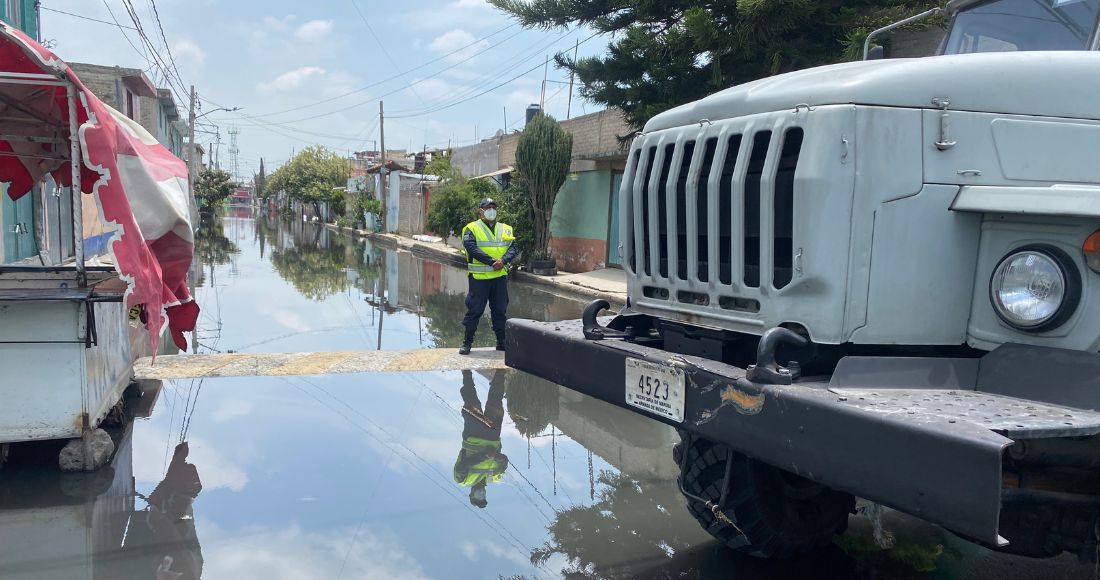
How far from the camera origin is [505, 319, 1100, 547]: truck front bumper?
201 cm

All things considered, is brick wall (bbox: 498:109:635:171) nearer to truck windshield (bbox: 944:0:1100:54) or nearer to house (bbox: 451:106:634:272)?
house (bbox: 451:106:634:272)

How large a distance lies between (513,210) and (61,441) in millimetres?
15366

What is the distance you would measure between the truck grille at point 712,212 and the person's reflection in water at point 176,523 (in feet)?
8.07

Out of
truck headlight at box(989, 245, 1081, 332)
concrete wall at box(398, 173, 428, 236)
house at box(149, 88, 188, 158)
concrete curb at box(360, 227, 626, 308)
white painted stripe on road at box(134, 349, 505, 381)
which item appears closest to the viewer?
truck headlight at box(989, 245, 1081, 332)

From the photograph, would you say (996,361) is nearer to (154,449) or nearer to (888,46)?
(154,449)

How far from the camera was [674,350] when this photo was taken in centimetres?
346

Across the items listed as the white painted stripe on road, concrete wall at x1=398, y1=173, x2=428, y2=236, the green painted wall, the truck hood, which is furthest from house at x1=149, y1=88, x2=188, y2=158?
the truck hood

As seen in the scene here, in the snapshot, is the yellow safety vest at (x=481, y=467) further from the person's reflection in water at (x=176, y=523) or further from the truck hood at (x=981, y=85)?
the truck hood at (x=981, y=85)

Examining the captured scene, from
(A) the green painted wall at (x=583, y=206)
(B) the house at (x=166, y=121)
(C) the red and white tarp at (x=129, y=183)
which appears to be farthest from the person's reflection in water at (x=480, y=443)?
(B) the house at (x=166, y=121)

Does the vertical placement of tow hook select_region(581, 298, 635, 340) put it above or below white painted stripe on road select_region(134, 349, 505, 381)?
above

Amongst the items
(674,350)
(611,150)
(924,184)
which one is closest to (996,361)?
(924,184)

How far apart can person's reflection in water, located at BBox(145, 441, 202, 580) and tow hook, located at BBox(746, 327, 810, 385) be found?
8.63 ft

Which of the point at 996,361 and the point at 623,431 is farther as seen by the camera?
the point at 623,431

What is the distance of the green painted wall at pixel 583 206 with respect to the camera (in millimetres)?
19917
